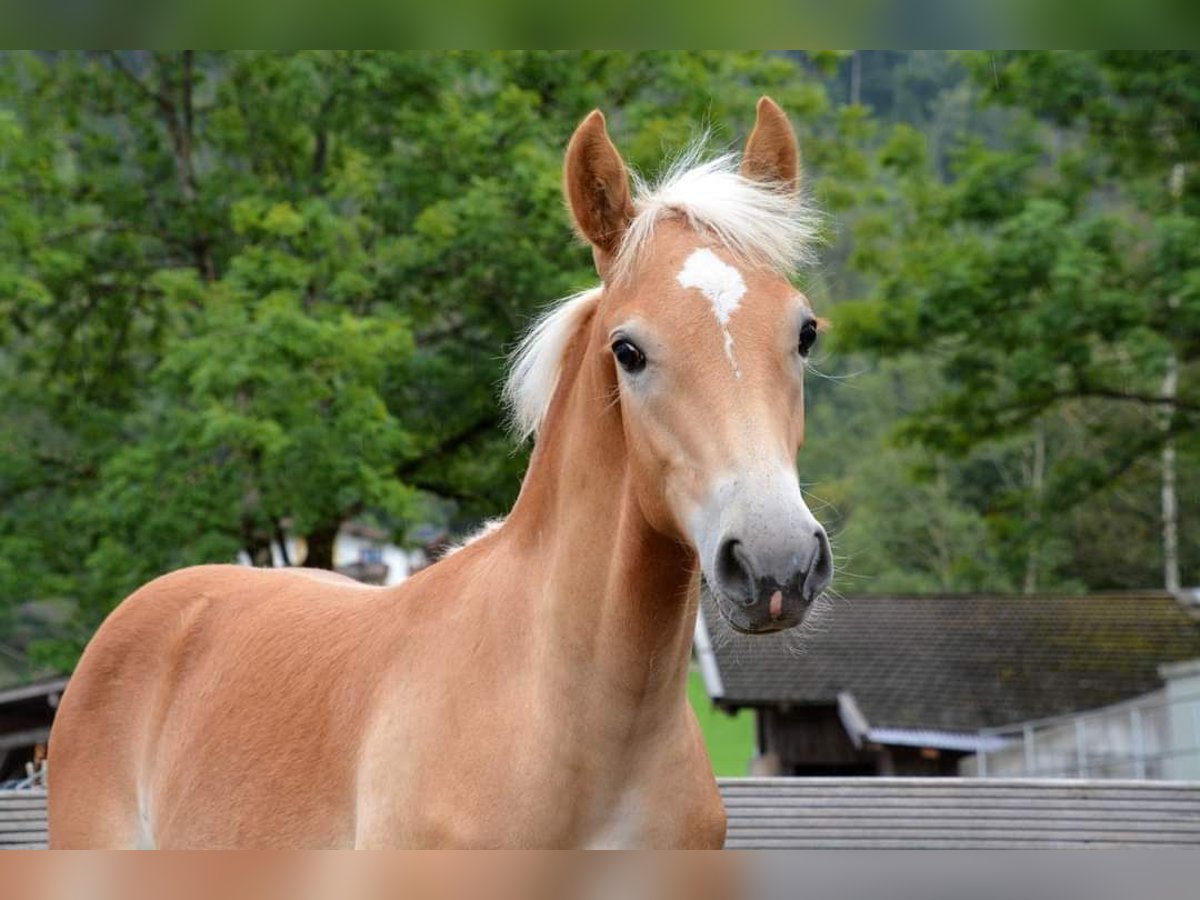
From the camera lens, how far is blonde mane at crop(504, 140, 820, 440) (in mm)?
2270

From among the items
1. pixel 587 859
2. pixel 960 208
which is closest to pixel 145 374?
pixel 960 208

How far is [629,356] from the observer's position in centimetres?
213

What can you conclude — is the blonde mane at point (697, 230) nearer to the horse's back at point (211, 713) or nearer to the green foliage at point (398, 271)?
the horse's back at point (211, 713)

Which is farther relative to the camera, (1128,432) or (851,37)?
(1128,432)

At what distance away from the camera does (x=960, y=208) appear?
12.8 metres

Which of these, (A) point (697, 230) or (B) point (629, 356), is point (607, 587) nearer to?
(B) point (629, 356)

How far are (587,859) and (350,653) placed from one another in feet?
6.59

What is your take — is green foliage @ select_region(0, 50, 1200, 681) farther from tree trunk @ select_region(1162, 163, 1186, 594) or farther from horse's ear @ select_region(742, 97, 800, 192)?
horse's ear @ select_region(742, 97, 800, 192)

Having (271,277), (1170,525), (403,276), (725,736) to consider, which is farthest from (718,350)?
(725,736)

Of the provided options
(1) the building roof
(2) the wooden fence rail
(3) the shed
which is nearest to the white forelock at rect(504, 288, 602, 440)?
(2) the wooden fence rail

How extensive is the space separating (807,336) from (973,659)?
17.9 meters

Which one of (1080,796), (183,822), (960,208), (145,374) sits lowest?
(1080,796)

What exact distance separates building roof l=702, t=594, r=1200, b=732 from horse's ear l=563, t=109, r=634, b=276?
13666mm

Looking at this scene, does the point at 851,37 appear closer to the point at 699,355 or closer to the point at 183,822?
the point at 699,355
